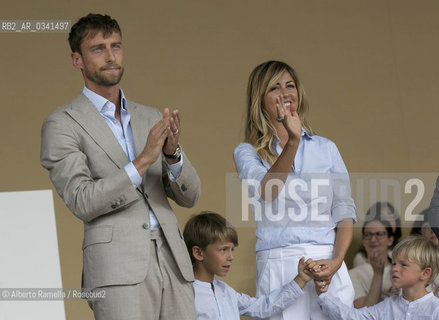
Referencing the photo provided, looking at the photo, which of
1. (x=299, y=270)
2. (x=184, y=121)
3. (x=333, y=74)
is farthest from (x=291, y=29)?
(x=299, y=270)

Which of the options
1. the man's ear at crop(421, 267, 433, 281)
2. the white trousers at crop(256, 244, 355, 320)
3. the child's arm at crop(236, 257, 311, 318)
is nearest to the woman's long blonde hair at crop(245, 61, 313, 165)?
the white trousers at crop(256, 244, 355, 320)

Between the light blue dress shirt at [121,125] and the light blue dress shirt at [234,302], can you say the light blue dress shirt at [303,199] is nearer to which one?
the light blue dress shirt at [234,302]

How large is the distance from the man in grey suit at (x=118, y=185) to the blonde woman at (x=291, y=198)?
61cm

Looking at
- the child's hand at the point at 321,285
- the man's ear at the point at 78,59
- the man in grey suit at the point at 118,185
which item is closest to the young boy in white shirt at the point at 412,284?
the child's hand at the point at 321,285

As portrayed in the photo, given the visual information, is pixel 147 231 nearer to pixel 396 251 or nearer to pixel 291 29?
pixel 396 251

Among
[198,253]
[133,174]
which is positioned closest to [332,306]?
[198,253]

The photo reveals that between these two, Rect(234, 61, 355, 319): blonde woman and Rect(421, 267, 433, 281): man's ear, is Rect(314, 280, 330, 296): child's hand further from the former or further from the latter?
Rect(421, 267, 433, 281): man's ear

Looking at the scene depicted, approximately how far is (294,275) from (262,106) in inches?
29.5

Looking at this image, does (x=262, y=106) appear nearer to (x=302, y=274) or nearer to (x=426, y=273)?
(x=302, y=274)

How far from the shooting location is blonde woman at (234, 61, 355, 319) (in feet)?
10.7

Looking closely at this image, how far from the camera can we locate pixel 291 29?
19.5 feet

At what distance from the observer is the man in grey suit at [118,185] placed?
254 centimetres

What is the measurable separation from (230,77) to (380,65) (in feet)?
3.76

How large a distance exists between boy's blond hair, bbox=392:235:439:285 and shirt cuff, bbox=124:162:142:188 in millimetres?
1642
